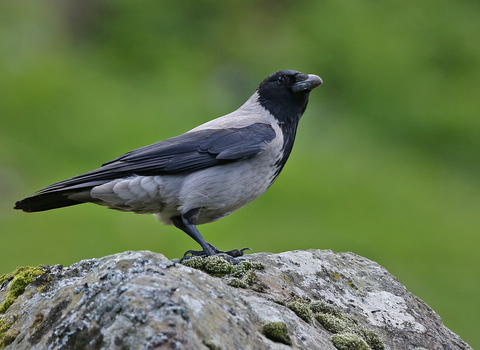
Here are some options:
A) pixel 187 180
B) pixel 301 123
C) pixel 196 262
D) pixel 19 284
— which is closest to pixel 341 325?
pixel 196 262

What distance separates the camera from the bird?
5.76 m

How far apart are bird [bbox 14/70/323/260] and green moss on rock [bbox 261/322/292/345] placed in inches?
80.7

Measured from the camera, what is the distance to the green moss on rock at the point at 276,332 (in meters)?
3.40

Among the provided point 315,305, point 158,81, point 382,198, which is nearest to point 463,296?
point 382,198

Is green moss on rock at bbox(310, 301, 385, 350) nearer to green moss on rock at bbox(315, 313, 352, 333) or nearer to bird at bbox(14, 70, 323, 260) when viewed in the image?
green moss on rock at bbox(315, 313, 352, 333)

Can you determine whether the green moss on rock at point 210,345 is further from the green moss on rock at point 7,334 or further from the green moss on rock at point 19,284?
the green moss on rock at point 19,284

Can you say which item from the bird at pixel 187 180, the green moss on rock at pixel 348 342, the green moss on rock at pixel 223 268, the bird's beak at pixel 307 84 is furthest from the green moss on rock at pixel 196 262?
the bird's beak at pixel 307 84

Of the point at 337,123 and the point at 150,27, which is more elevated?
the point at 150,27

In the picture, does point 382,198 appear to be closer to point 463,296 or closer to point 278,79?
point 463,296

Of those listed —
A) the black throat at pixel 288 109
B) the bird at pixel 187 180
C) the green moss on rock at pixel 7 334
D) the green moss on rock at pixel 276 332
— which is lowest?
the green moss on rock at pixel 7 334

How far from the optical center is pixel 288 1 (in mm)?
20297

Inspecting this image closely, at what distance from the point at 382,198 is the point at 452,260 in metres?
2.71

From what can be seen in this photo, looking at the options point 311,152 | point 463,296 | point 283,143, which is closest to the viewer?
point 283,143

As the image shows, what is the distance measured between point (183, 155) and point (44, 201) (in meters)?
1.69
